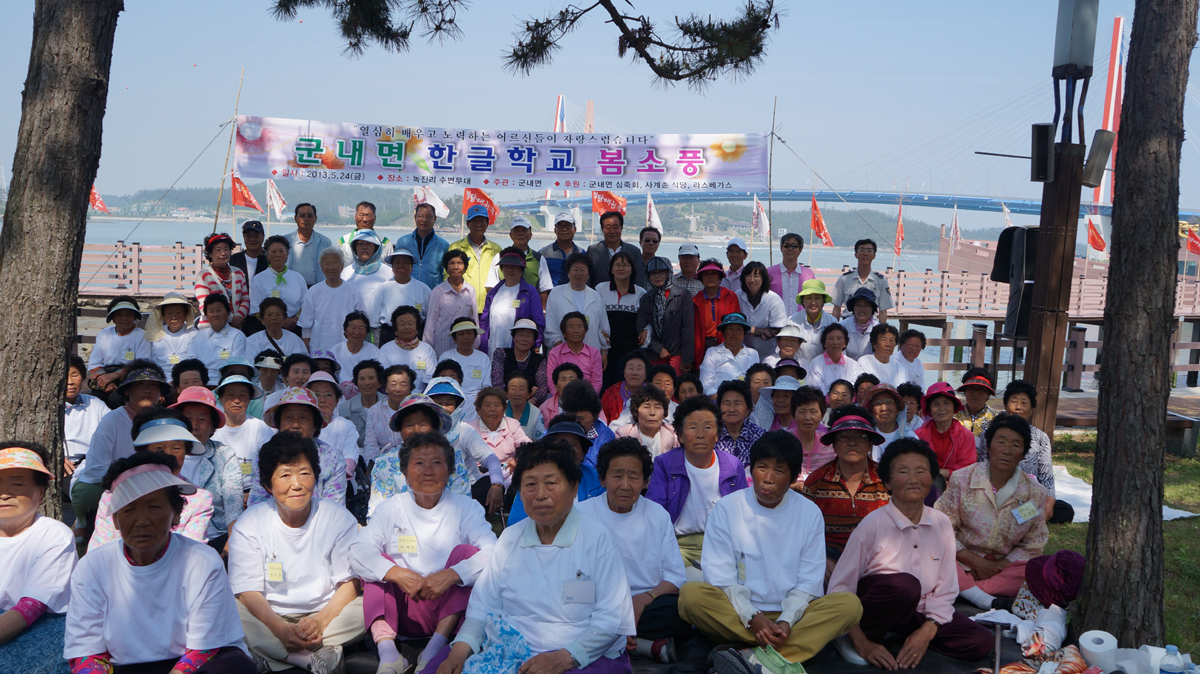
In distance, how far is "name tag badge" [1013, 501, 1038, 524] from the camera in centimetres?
438

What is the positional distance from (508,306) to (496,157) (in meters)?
2.56

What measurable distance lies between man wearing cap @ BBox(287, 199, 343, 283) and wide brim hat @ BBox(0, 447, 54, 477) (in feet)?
12.4

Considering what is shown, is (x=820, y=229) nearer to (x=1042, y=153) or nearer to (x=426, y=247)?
(x=1042, y=153)

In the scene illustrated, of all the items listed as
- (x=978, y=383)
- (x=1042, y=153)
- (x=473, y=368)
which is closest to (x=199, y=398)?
(x=473, y=368)

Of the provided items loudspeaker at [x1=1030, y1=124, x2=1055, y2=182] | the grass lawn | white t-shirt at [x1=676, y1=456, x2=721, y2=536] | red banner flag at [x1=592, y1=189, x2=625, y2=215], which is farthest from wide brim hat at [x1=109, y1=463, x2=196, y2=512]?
red banner flag at [x1=592, y1=189, x2=625, y2=215]

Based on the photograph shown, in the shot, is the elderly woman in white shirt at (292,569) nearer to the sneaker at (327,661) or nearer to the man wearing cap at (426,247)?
the sneaker at (327,661)

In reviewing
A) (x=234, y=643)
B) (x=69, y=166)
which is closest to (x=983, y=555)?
(x=234, y=643)

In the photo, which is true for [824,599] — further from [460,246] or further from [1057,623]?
[460,246]

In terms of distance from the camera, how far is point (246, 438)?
4758 mm

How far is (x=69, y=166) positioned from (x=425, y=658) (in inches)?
108

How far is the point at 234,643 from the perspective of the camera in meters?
3.03

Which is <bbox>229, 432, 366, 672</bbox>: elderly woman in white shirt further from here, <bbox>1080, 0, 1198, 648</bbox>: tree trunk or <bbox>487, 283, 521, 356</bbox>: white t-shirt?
<bbox>1080, 0, 1198, 648</bbox>: tree trunk

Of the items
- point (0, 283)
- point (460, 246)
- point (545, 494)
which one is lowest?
point (545, 494)

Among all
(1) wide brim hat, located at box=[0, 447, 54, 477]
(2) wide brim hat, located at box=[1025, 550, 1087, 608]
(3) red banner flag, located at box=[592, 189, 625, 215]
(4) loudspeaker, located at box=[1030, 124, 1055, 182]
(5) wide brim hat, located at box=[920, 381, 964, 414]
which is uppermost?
(3) red banner flag, located at box=[592, 189, 625, 215]
